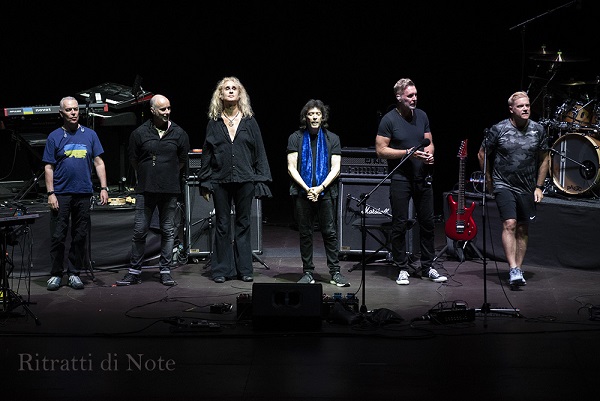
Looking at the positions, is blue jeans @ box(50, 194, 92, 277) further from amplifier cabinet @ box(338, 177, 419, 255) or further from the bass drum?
the bass drum

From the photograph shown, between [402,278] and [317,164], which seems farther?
[402,278]

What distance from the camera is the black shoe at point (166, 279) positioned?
8259mm

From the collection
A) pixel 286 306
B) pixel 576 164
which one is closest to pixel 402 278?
pixel 286 306

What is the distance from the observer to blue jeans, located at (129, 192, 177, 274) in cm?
829

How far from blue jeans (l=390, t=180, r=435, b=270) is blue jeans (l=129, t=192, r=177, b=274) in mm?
2201

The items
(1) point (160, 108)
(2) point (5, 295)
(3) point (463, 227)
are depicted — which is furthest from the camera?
(3) point (463, 227)

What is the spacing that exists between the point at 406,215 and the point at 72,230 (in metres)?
3.30

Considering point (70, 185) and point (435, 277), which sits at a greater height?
point (70, 185)

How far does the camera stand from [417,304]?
7324 mm

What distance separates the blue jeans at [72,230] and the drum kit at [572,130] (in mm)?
5437

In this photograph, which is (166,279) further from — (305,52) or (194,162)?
(305,52)

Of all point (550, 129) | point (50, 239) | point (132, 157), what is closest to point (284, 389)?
point (132, 157)

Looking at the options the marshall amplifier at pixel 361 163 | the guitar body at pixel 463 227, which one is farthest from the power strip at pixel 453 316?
the marshall amplifier at pixel 361 163

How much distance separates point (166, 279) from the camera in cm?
830
